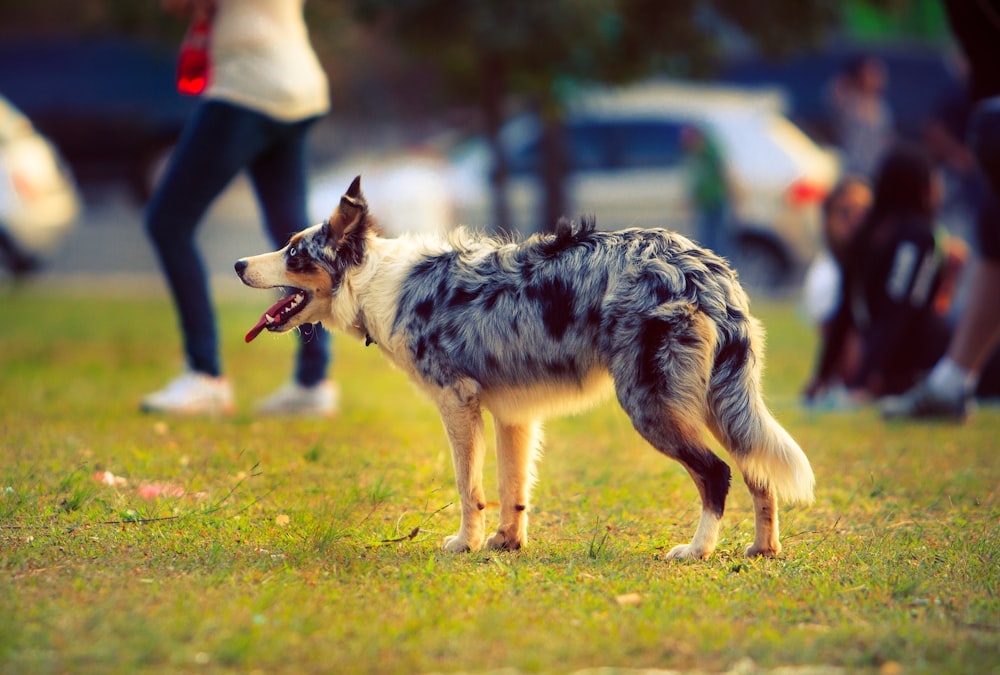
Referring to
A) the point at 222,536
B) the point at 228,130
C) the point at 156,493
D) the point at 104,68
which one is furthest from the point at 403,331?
the point at 104,68

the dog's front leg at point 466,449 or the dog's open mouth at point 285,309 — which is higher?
the dog's open mouth at point 285,309

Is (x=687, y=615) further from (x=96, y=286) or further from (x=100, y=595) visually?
(x=96, y=286)

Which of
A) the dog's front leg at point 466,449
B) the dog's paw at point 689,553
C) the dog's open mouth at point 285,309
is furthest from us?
the dog's open mouth at point 285,309

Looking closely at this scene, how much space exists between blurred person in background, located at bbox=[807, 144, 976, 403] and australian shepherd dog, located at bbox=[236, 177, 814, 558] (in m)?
4.10

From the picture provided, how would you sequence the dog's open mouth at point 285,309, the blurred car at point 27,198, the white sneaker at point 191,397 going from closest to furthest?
the dog's open mouth at point 285,309, the white sneaker at point 191,397, the blurred car at point 27,198

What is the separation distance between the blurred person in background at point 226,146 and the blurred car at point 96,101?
22433mm

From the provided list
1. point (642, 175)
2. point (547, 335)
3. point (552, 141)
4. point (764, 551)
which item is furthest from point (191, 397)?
point (642, 175)

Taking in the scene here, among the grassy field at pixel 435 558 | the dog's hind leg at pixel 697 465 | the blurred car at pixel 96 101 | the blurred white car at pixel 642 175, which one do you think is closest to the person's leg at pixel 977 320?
the grassy field at pixel 435 558

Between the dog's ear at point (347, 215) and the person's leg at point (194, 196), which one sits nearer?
the dog's ear at point (347, 215)

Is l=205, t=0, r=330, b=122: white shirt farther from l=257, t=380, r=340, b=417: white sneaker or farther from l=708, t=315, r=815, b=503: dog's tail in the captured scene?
l=708, t=315, r=815, b=503: dog's tail

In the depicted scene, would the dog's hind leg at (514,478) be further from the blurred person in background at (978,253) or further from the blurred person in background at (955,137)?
the blurred person in background at (955,137)

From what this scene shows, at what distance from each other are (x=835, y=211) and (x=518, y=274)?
5.16 metres

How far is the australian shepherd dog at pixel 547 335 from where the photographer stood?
164 inches

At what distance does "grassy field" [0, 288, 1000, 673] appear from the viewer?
3250 millimetres
